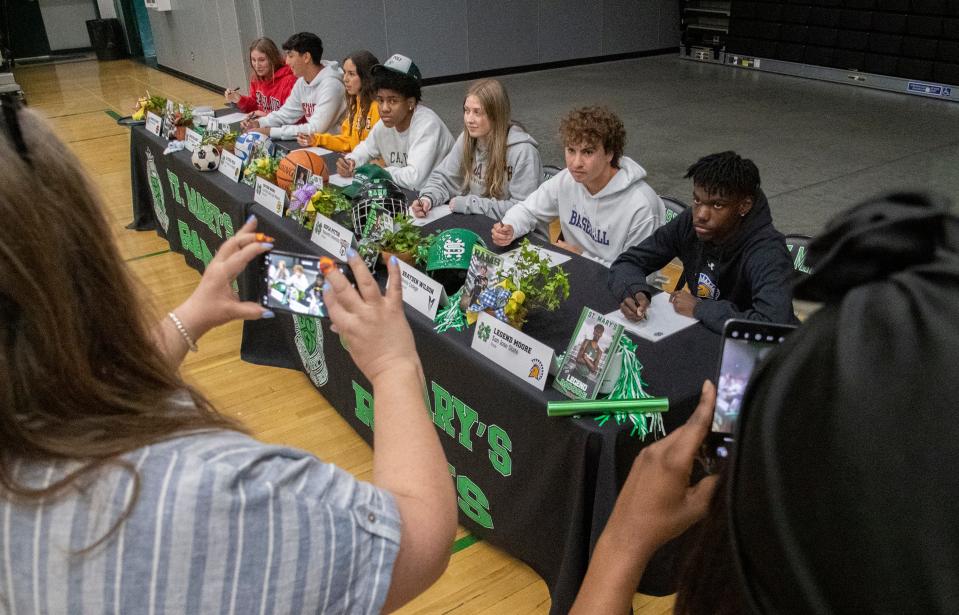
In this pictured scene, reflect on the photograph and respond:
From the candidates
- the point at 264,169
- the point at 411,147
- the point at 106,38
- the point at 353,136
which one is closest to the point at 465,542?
the point at 264,169

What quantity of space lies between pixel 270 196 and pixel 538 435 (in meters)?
1.76

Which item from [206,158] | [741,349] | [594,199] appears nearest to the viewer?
[741,349]

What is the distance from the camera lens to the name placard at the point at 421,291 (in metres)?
2.02

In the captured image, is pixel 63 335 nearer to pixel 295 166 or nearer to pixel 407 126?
pixel 295 166

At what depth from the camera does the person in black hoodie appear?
201 centimetres

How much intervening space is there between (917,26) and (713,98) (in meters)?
2.38

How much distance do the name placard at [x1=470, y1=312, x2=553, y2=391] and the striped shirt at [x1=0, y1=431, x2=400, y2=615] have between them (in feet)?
3.41

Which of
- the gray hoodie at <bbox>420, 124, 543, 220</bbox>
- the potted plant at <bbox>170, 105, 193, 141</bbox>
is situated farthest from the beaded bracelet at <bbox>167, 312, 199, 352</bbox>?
the potted plant at <bbox>170, 105, 193, 141</bbox>

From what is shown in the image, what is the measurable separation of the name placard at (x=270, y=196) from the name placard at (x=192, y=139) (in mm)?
771

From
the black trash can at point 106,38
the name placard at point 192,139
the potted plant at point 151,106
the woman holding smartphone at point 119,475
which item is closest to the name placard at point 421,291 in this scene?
the woman holding smartphone at point 119,475

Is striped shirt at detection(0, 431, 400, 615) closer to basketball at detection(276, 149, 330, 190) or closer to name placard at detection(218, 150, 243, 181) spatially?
basketball at detection(276, 149, 330, 190)

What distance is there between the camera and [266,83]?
507 centimetres

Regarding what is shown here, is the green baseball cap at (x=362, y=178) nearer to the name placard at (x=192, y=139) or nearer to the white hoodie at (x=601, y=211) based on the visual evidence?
the white hoodie at (x=601, y=211)

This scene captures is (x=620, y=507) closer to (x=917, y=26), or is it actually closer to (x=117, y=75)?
(x=917, y=26)
